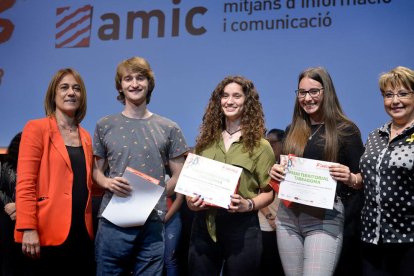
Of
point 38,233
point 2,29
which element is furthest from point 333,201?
point 2,29

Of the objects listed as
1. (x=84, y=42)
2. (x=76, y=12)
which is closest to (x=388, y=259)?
(x=84, y=42)

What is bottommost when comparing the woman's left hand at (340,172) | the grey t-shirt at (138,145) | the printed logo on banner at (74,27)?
the woman's left hand at (340,172)

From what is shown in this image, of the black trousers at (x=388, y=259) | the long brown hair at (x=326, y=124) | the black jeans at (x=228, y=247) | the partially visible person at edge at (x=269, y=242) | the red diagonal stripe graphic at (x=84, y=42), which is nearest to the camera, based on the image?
the black trousers at (x=388, y=259)

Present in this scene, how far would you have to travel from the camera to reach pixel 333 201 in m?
2.22

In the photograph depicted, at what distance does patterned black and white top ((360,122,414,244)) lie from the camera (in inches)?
82.4

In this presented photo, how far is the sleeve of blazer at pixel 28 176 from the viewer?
2.25 meters

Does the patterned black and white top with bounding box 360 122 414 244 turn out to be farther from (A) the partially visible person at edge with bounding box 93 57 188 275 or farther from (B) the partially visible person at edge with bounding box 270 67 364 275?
(A) the partially visible person at edge with bounding box 93 57 188 275

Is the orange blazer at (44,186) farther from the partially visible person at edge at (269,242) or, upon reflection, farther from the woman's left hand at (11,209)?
the partially visible person at edge at (269,242)

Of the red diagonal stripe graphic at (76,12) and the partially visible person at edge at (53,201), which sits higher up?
the red diagonal stripe graphic at (76,12)

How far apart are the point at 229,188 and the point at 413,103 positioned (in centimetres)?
98

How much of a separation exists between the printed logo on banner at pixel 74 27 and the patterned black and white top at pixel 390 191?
2919mm

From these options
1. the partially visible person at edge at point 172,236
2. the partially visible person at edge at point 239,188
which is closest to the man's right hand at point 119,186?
the partially visible person at edge at point 239,188

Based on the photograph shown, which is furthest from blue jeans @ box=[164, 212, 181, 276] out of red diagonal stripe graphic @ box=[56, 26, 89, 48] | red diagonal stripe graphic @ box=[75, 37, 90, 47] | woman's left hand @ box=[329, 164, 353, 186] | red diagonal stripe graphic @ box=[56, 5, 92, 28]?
red diagonal stripe graphic @ box=[56, 5, 92, 28]

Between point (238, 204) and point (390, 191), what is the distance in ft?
Answer: 2.35
